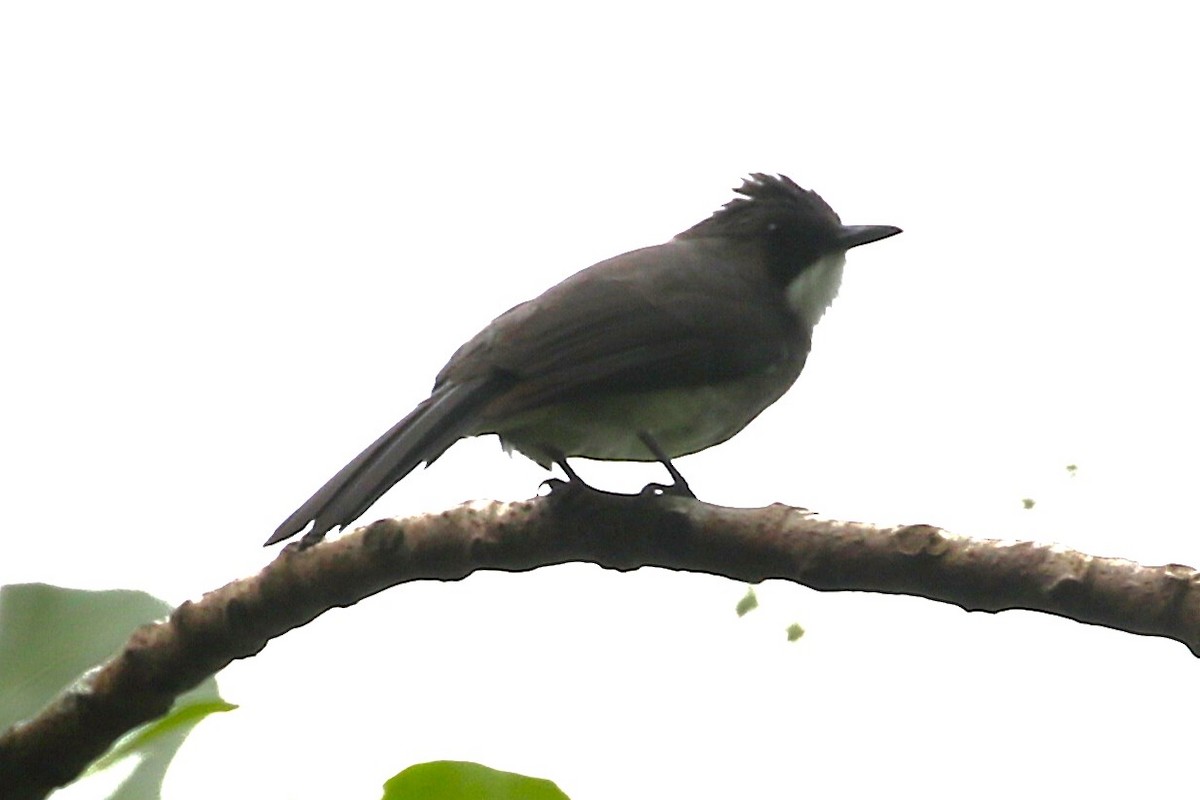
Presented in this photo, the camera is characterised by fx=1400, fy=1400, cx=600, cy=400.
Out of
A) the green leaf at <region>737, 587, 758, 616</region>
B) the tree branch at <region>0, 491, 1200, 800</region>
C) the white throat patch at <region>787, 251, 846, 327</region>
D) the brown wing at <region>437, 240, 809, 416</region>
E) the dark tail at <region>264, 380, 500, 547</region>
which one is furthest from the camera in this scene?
the white throat patch at <region>787, 251, 846, 327</region>

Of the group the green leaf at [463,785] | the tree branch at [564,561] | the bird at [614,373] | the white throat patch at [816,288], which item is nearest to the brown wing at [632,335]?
the bird at [614,373]

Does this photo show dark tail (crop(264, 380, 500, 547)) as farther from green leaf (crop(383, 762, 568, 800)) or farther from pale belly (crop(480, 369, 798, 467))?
green leaf (crop(383, 762, 568, 800))

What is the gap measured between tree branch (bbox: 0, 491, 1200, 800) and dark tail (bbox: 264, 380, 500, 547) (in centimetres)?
17

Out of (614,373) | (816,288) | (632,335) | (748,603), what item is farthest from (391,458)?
(816,288)

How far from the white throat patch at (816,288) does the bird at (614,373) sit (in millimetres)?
16

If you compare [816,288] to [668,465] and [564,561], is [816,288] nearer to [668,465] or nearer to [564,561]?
[668,465]

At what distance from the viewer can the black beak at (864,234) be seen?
4.38 metres

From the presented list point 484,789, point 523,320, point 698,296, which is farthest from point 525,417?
point 484,789

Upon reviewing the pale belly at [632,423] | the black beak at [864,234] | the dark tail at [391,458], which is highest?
the black beak at [864,234]

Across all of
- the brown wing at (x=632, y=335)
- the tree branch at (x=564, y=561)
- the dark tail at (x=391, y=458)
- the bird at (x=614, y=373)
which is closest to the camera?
the tree branch at (x=564, y=561)

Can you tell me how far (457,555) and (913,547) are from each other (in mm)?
779

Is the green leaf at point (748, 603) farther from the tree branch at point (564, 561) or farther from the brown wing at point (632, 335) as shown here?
the brown wing at point (632, 335)

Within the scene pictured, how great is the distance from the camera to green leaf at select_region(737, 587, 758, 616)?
253 centimetres

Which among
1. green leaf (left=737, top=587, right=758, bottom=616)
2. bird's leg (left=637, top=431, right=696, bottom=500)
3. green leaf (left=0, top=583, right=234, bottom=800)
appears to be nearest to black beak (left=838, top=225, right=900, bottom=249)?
bird's leg (left=637, top=431, right=696, bottom=500)
